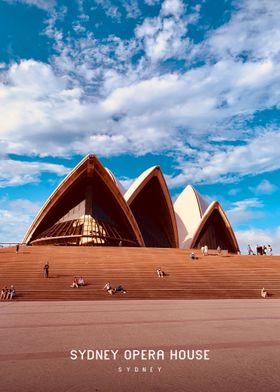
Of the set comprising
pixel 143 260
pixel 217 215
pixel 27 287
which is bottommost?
pixel 27 287

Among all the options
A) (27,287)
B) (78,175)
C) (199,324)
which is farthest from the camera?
(78,175)

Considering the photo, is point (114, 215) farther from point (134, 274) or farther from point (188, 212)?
point (134, 274)

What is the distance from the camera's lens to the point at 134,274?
16.0m

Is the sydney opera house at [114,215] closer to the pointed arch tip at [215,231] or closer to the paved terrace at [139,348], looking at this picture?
the pointed arch tip at [215,231]

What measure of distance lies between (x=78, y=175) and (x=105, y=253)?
12648 millimetres

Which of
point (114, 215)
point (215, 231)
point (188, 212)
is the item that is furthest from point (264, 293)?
point (215, 231)

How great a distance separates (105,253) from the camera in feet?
65.7

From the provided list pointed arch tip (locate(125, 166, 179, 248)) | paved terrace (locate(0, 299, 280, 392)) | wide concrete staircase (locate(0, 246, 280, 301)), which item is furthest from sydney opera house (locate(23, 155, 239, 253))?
paved terrace (locate(0, 299, 280, 392))

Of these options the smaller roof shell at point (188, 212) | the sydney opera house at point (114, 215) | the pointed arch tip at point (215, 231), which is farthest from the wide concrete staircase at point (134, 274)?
the smaller roof shell at point (188, 212)

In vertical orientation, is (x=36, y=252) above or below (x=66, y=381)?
above

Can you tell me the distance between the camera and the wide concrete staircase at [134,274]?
1384 cm

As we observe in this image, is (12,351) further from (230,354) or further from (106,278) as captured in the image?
(106,278)

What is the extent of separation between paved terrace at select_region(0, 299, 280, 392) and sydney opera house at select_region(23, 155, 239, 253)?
23.6 metres

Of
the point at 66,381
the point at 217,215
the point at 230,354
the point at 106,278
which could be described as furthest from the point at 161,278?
the point at 217,215
